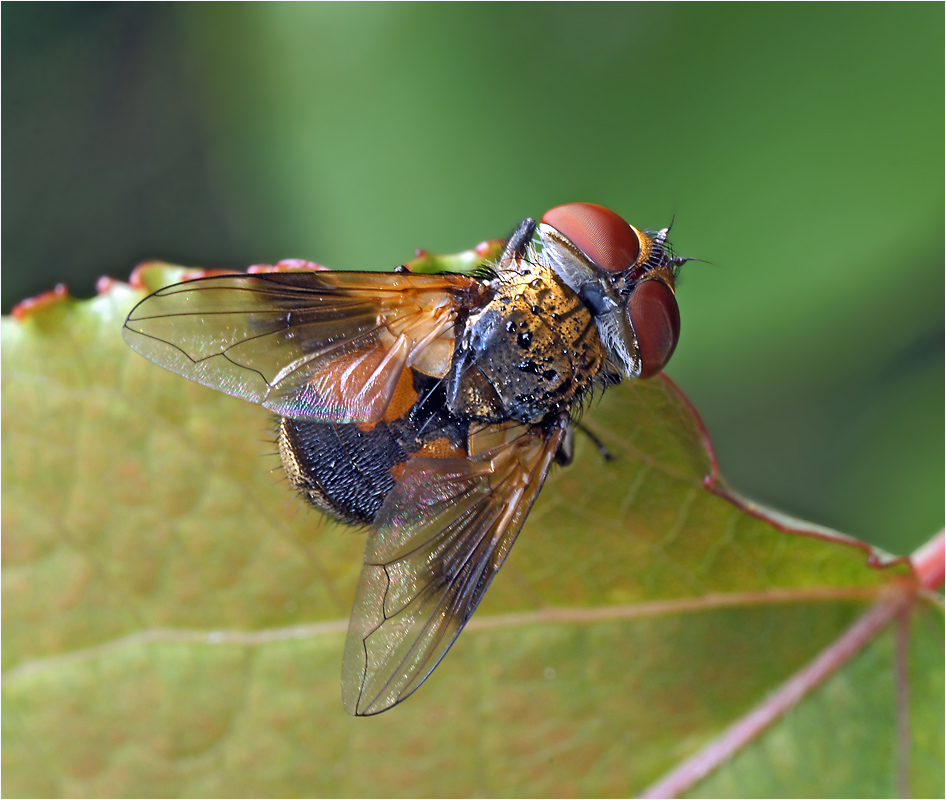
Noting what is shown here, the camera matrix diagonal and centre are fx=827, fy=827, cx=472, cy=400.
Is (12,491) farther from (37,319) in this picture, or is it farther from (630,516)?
(630,516)

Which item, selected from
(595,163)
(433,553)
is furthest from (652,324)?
(595,163)

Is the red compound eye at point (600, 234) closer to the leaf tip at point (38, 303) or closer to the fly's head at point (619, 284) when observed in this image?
the fly's head at point (619, 284)

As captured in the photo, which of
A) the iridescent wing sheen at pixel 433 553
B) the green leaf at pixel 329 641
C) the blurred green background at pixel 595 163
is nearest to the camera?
the iridescent wing sheen at pixel 433 553

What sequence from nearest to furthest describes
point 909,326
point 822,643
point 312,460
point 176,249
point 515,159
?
point 312,460, point 822,643, point 909,326, point 515,159, point 176,249

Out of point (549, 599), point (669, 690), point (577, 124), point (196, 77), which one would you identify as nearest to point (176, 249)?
point (196, 77)

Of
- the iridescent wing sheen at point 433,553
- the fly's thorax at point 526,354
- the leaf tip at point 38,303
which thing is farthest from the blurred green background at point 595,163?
the leaf tip at point 38,303
